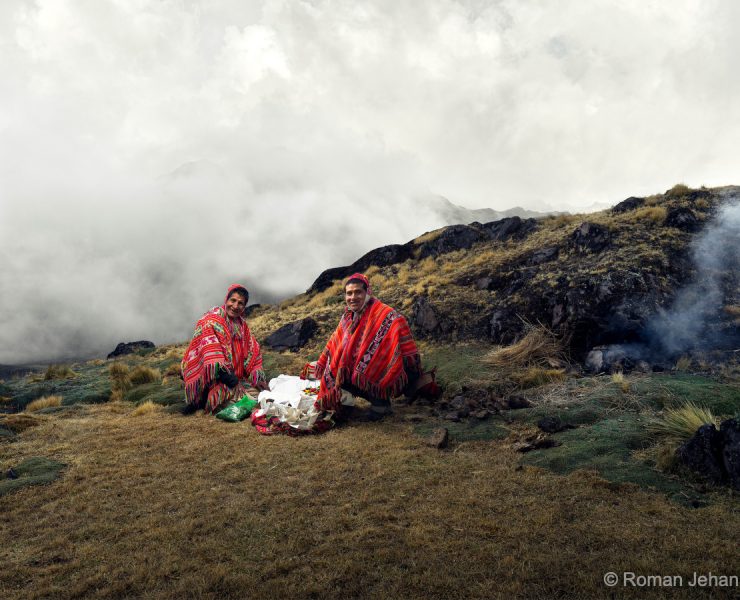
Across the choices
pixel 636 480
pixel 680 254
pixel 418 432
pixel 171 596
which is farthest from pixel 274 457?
Answer: pixel 680 254

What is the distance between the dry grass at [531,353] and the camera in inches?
355

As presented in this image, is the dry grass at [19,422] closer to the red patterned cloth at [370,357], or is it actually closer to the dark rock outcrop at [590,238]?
the red patterned cloth at [370,357]

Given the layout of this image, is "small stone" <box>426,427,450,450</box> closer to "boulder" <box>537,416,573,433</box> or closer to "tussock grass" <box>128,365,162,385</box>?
"boulder" <box>537,416,573,433</box>

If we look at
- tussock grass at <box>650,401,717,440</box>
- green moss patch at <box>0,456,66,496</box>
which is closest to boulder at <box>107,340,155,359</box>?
green moss patch at <box>0,456,66,496</box>

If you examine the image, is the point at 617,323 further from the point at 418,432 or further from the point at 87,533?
the point at 87,533

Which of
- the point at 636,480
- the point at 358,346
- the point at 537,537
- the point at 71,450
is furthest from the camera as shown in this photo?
the point at 358,346

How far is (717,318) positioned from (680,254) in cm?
265

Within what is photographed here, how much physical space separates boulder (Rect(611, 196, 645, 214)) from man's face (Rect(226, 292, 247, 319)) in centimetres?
1408

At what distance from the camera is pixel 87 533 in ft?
12.2

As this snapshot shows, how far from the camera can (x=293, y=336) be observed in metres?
15.5

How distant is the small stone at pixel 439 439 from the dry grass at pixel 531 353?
360 cm

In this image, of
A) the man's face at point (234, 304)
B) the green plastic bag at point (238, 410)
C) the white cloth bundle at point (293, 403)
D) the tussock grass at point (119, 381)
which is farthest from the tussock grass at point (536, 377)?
the tussock grass at point (119, 381)

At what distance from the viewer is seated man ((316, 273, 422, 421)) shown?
7164mm

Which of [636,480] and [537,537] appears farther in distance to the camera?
[636,480]
